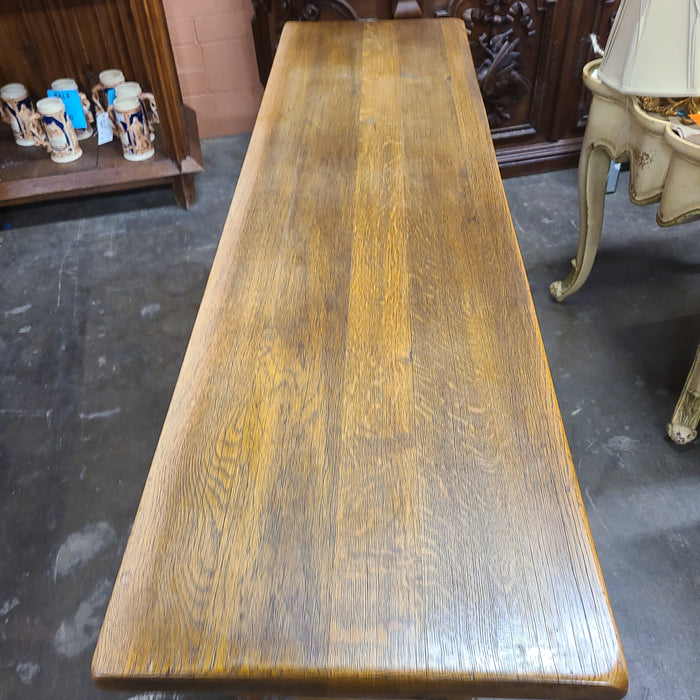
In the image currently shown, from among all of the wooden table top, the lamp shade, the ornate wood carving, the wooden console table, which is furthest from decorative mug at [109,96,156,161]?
the lamp shade

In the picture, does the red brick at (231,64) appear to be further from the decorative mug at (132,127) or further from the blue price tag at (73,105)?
the blue price tag at (73,105)

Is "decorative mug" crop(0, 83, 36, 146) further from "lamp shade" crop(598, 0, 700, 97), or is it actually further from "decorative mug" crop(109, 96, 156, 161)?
"lamp shade" crop(598, 0, 700, 97)

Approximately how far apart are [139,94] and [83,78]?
27 cm

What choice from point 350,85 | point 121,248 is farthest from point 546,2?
point 121,248

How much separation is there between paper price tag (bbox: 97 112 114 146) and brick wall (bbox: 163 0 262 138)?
34 centimetres

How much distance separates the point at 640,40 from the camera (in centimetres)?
120

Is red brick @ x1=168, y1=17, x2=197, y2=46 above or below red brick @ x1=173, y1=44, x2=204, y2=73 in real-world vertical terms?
above

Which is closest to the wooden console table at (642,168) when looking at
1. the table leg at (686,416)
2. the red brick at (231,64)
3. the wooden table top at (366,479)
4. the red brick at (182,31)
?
the table leg at (686,416)

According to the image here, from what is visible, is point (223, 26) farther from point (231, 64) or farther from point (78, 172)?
point (78, 172)

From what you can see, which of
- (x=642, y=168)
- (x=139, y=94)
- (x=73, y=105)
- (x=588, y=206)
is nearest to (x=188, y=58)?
(x=139, y=94)

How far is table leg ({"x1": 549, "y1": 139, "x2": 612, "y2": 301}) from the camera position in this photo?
5.42 feet

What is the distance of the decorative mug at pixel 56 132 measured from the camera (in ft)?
6.91

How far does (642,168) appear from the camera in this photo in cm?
142

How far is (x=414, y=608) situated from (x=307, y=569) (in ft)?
0.38
